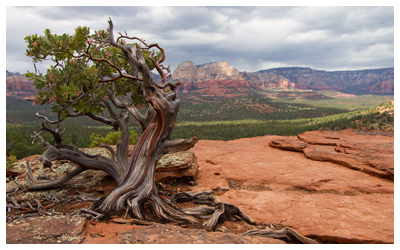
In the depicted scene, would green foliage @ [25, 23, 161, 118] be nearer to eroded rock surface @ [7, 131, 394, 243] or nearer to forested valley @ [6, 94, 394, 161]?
forested valley @ [6, 94, 394, 161]

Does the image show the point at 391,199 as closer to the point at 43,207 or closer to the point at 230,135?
the point at 43,207

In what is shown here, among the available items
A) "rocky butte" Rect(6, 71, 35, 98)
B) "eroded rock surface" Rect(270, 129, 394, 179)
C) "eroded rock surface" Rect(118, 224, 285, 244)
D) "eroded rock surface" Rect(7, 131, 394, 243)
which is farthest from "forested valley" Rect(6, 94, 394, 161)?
"rocky butte" Rect(6, 71, 35, 98)

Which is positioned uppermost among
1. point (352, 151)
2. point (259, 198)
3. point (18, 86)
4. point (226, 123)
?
point (18, 86)

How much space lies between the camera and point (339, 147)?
16469 mm

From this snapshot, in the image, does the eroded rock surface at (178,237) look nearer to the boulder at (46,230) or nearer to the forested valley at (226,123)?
the boulder at (46,230)

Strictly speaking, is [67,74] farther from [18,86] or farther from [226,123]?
[18,86]

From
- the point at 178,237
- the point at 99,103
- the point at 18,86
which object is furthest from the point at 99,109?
the point at 18,86

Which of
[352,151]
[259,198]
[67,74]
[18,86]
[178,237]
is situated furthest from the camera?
[18,86]

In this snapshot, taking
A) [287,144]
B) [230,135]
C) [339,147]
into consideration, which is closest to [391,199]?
[339,147]

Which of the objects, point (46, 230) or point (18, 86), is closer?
point (46, 230)

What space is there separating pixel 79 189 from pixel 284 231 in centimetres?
738

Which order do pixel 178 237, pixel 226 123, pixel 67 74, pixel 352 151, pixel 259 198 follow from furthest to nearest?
pixel 226 123 < pixel 352 151 < pixel 259 198 < pixel 67 74 < pixel 178 237

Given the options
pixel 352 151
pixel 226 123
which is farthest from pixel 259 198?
pixel 226 123

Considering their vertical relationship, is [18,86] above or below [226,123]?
above
